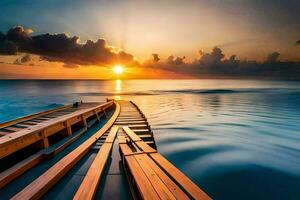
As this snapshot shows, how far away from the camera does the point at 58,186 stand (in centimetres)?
462

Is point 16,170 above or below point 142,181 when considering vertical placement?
below

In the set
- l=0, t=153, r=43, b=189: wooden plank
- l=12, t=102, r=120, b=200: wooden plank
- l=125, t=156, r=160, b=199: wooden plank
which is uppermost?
l=125, t=156, r=160, b=199: wooden plank

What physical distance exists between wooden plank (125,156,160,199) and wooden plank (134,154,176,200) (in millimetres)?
67

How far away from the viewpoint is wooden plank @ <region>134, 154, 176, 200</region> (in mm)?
3277

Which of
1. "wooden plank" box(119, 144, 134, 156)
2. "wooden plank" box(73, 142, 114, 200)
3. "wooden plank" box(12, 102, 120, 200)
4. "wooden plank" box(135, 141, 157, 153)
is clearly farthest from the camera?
"wooden plank" box(135, 141, 157, 153)

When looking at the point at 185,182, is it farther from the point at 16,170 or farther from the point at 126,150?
the point at 16,170

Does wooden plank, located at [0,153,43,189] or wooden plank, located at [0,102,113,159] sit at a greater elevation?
wooden plank, located at [0,102,113,159]

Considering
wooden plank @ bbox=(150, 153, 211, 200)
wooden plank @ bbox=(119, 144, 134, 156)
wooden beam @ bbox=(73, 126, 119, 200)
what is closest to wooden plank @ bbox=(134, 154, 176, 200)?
wooden plank @ bbox=(150, 153, 211, 200)

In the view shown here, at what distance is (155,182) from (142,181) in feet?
0.80

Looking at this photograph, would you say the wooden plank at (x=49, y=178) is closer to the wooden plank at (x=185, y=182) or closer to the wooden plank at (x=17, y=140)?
the wooden plank at (x=17, y=140)

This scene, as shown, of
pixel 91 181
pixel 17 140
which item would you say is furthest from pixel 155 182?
pixel 17 140

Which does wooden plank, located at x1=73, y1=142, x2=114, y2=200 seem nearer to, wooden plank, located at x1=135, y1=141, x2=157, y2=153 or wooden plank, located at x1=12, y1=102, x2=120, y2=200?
wooden plank, located at x1=12, y1=102, x2=120, y2=200

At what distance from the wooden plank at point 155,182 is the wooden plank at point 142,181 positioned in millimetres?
67

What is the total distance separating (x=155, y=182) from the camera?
12.2ft
